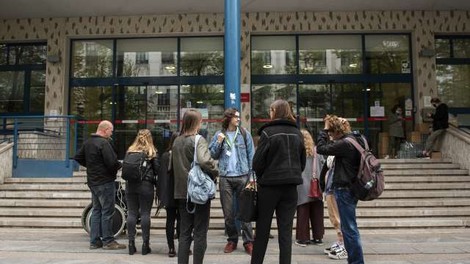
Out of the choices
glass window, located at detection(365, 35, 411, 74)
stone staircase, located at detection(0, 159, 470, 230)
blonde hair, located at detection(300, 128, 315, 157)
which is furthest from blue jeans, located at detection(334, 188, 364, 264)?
glass window, located at detection(365, 35, 411, 74)

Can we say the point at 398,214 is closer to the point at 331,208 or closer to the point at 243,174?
the point at 331,208

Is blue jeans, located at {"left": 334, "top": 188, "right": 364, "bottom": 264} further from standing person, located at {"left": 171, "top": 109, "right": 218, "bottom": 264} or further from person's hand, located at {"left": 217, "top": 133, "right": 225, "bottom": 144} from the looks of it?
person's hand, located at {"left": 217, "top": 133, "right": 225, "bottom": 144}

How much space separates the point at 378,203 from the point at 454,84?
7979 millimetres

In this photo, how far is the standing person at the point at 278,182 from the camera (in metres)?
4.78

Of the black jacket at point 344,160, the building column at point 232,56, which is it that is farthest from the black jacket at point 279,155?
the building column at point 232,56

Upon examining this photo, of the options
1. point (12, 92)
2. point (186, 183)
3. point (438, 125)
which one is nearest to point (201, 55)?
point (12, 92)

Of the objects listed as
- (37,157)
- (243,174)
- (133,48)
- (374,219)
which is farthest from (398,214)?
(133,48)

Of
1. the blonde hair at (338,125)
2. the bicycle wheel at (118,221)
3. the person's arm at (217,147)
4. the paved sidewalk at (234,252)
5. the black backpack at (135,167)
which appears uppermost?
the blonde hair at (338,125)

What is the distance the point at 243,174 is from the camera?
21.0ft

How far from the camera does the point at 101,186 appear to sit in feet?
22.0

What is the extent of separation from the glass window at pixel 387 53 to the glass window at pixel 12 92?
37.8ft

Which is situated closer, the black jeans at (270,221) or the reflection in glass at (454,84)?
the black jeans at (270,221)

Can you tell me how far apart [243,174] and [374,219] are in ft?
11.6

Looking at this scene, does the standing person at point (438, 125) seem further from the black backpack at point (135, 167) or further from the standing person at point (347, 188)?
the black backpack at point (135, 167)
